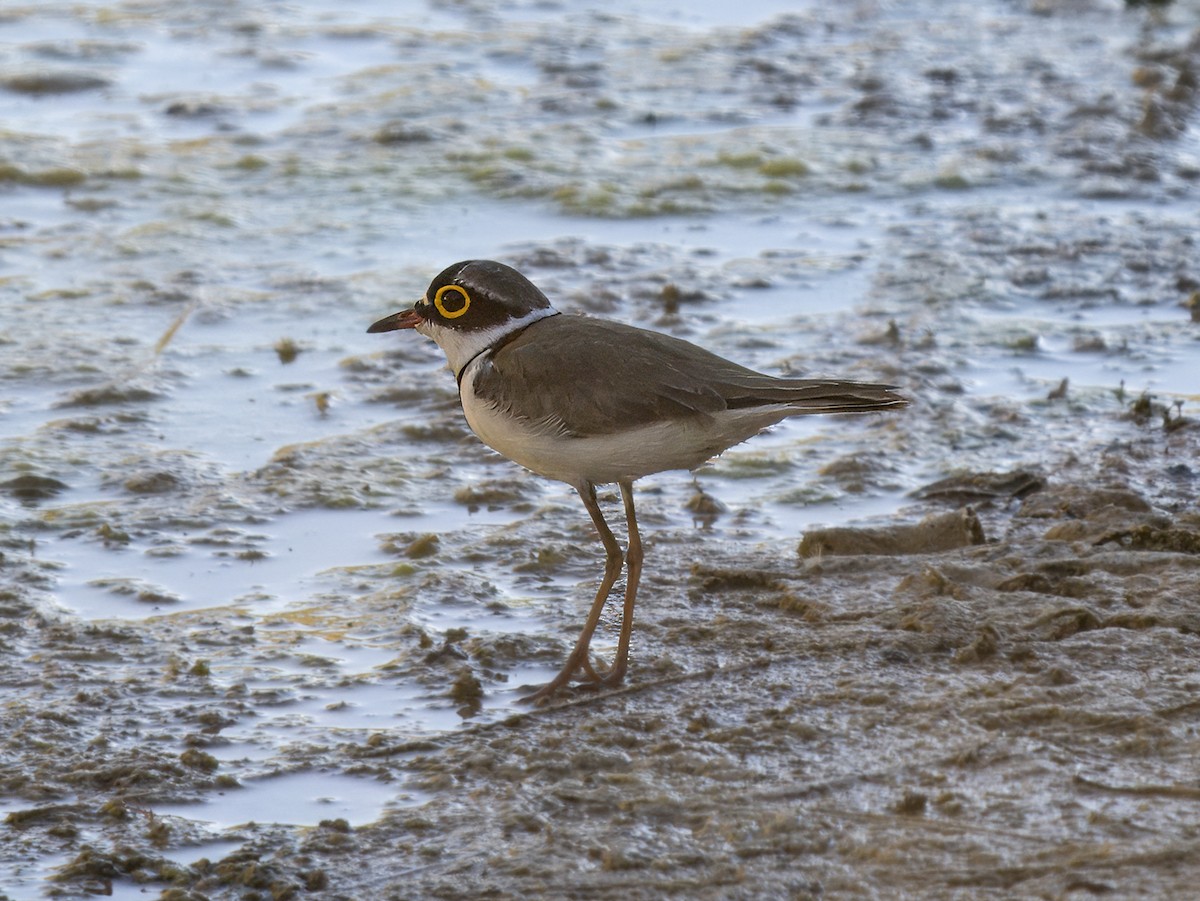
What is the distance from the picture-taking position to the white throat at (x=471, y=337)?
194 inches

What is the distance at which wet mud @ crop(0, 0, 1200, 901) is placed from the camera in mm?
3893

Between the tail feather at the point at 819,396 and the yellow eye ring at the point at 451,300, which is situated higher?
the yellow eye ring at the point at 451,300

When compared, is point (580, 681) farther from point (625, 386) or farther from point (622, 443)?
point (625, 386)

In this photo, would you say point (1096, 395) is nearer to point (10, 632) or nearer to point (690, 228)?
point (690, 228)

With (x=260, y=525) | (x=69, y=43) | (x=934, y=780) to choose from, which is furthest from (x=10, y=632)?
(x=69, y=43)

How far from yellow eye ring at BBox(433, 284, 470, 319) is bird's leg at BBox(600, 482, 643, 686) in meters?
0.73

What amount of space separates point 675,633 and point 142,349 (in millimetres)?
3394

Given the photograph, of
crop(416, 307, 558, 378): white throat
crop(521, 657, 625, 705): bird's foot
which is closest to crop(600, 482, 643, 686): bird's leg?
crop(521, 657, 625, 705): bird's foot

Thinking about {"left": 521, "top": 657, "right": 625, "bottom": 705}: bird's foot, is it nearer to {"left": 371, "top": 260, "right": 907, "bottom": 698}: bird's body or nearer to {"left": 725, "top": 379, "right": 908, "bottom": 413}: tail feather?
{"left": 371, "top": 260, "right": 907, "bottom": 698}: bird's body

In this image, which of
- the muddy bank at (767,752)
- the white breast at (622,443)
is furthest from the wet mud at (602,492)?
the white breast at (622,443)

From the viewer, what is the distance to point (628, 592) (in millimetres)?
4871

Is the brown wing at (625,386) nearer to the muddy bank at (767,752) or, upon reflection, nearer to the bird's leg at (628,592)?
the bird's leg at (628,592)

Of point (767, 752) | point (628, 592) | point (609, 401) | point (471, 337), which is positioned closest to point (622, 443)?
point (609, 401)

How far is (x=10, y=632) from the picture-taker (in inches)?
197
